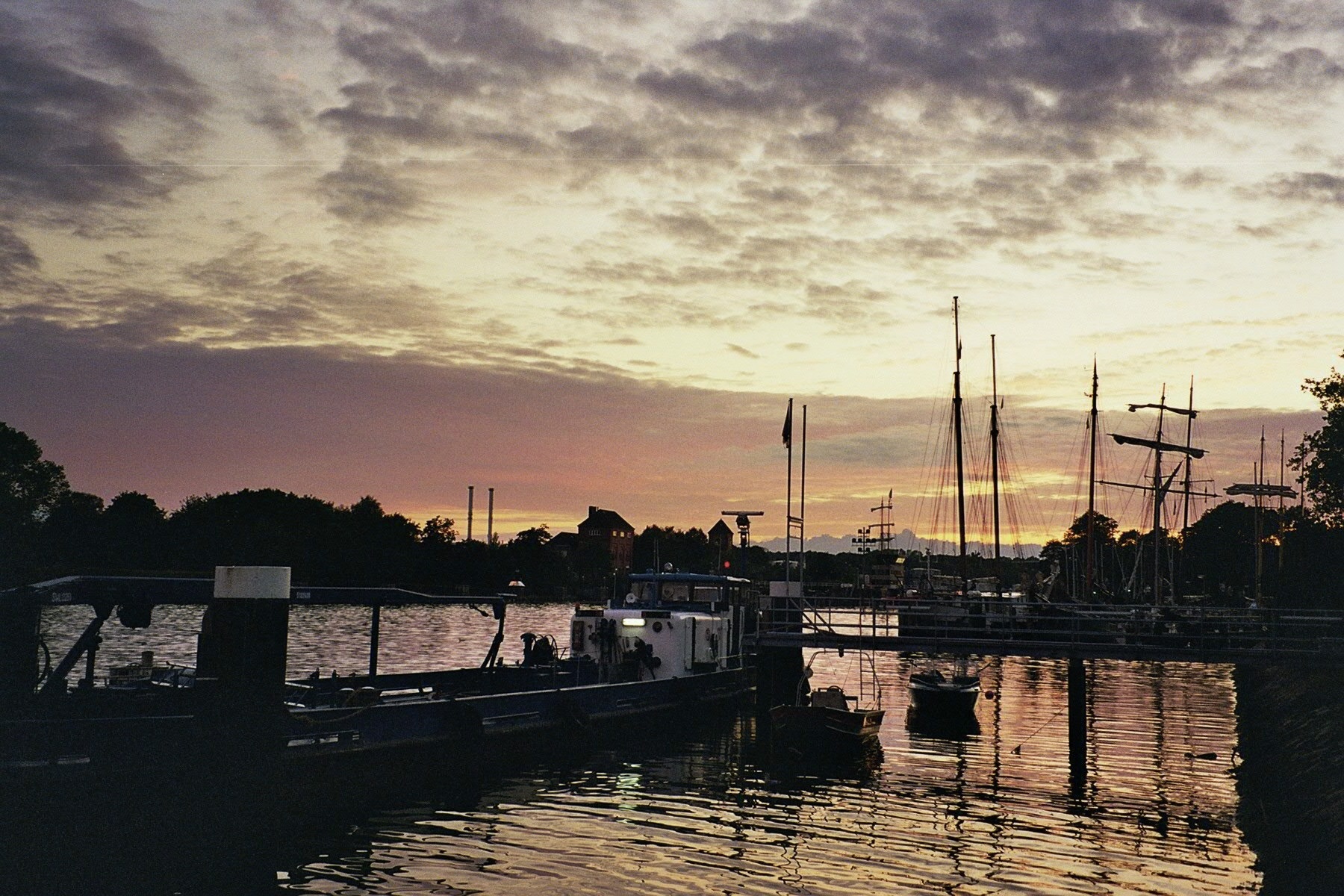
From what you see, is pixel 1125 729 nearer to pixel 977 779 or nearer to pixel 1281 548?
pixel 977 779

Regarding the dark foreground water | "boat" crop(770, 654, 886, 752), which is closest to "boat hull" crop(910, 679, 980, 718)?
the dark foreground water

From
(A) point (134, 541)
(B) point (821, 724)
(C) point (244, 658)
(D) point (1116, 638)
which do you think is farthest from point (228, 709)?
(A) point (134, 541)

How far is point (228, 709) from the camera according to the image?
2278cm

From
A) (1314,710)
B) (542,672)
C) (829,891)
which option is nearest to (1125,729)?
(1314,710)

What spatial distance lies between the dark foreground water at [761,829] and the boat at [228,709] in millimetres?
776

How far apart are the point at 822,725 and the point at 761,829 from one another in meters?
9.11

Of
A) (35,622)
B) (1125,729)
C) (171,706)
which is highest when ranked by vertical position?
(35,622)

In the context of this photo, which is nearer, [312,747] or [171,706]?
[171,706]

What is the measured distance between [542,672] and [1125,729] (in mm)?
22853

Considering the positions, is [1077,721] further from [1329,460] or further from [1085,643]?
[1329,460]

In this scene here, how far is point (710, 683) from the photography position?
43125 millimetres

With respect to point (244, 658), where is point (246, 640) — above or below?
above

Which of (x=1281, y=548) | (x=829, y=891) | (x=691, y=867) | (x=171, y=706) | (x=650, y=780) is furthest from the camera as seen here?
(x=1281, y=548)

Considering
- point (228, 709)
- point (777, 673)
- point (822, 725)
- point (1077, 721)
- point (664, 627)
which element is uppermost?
point (664, 627)
